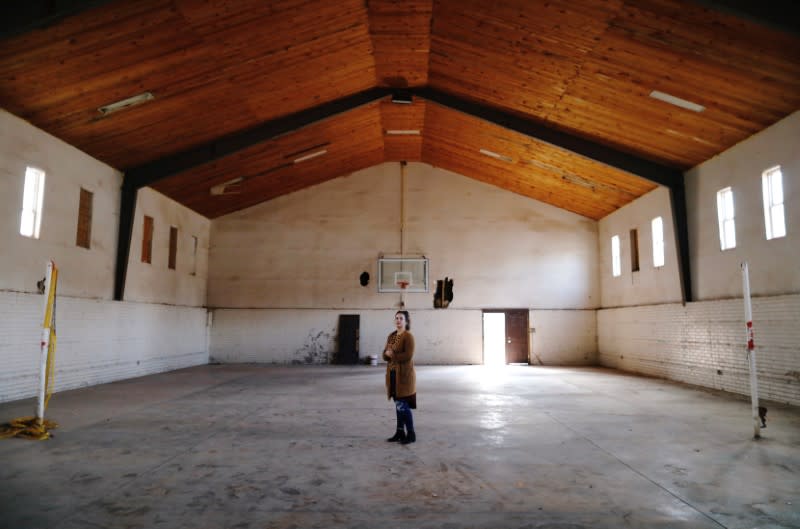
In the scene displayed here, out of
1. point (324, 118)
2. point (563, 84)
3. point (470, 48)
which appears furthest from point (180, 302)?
point (563, 84)

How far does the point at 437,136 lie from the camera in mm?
16625

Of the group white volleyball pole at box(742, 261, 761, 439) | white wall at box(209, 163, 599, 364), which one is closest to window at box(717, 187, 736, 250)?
white volleyball pole at box(742, 261, 761, 439)

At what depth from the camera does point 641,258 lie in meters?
15.6

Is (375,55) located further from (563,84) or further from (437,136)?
(437,136)

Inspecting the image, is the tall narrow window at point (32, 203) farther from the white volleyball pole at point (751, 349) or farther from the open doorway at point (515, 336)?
the open doorway at point (515, 336)

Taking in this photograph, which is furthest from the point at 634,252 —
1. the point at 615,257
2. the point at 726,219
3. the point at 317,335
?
the point at 317,335

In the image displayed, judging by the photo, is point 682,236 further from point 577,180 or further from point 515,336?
point 515,336

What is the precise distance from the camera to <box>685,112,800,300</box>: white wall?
9.36 metres

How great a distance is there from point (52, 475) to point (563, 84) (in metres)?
10.5

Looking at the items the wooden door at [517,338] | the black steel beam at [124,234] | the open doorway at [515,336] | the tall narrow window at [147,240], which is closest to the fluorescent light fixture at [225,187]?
the tall narrow window at [147,240]

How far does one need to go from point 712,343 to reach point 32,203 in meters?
14.7

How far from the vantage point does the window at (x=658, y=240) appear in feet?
47.1

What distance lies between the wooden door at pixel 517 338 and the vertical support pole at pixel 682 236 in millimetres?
6625

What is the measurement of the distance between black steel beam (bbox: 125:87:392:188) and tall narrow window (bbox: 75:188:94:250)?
4.66ft
